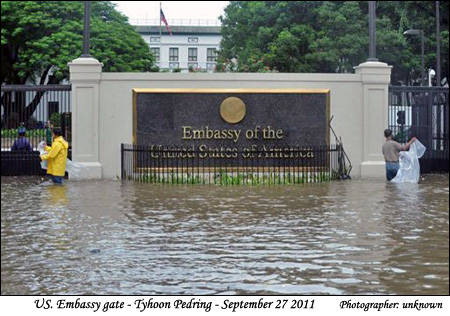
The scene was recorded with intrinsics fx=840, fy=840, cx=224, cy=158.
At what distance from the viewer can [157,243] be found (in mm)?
11461

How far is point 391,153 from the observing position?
70.1 ft

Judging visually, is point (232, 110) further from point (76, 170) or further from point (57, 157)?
point (57, 157)

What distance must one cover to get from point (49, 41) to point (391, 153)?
31694 mm

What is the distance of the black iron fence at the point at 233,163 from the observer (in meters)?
22.4

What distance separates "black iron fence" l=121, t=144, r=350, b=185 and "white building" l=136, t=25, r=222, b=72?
222ft

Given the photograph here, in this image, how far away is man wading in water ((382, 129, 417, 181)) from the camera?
21.3 metres

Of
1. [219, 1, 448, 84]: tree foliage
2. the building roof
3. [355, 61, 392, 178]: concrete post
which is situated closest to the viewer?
[355, 61, 392, 178]: concrete post

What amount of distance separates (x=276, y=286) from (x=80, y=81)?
1557 centimetres

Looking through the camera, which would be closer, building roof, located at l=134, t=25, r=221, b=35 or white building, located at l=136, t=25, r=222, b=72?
building roof, located at l=134, t=25, r=221, b=35

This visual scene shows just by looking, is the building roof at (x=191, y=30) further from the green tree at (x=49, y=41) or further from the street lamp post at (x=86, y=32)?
the street lamp post at (x=86, y=32)

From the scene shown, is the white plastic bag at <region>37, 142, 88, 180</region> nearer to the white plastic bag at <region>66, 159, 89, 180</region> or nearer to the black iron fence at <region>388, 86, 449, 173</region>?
the white plastic bag at <region>66, 159, 89, 180</region>

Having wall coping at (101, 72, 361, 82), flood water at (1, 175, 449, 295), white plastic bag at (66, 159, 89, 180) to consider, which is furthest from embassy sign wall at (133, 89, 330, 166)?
flood water at (1, 175, 449, 295)

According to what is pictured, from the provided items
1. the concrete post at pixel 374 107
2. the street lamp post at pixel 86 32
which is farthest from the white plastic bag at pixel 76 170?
the concrete post at pixel 374 107

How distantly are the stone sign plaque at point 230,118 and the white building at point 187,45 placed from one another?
220ft
